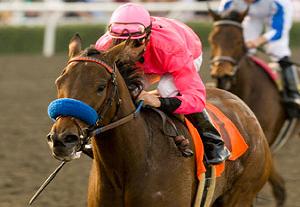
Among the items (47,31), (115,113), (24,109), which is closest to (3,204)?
(115,113)

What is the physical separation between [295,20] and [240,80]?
11901 millimetres

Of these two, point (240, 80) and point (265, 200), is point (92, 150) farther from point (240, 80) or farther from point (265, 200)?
point (240, 80)

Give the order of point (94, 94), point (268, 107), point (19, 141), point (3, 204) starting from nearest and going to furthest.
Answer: point (94, 94), point (3, 204), point (268, 107), point (19, 141)

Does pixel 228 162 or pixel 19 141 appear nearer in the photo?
pixel 228 162

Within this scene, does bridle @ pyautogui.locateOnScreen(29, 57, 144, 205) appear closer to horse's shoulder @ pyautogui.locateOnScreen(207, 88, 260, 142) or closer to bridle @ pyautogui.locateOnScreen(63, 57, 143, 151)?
bridle @ pyautogui.locateOnScreen(63, 57, 143, 151)

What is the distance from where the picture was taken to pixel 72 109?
3715 mm

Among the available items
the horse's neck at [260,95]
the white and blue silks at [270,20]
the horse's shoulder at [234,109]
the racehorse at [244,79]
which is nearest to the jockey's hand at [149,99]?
the horse's shoulder at [234,109]

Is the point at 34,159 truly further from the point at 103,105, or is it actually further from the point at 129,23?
the point at 103,105

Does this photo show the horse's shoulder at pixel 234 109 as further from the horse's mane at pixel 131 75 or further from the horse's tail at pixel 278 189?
the horse's tail at pixel 278 189

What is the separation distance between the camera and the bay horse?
378cm

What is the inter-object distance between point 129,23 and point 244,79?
11.4ft

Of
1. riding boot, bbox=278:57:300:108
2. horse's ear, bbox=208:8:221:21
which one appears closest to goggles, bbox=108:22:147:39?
horse's ear, bbox=208:8:221:21

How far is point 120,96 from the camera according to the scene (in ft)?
13.4

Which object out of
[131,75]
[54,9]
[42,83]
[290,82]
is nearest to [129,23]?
[131,75]
